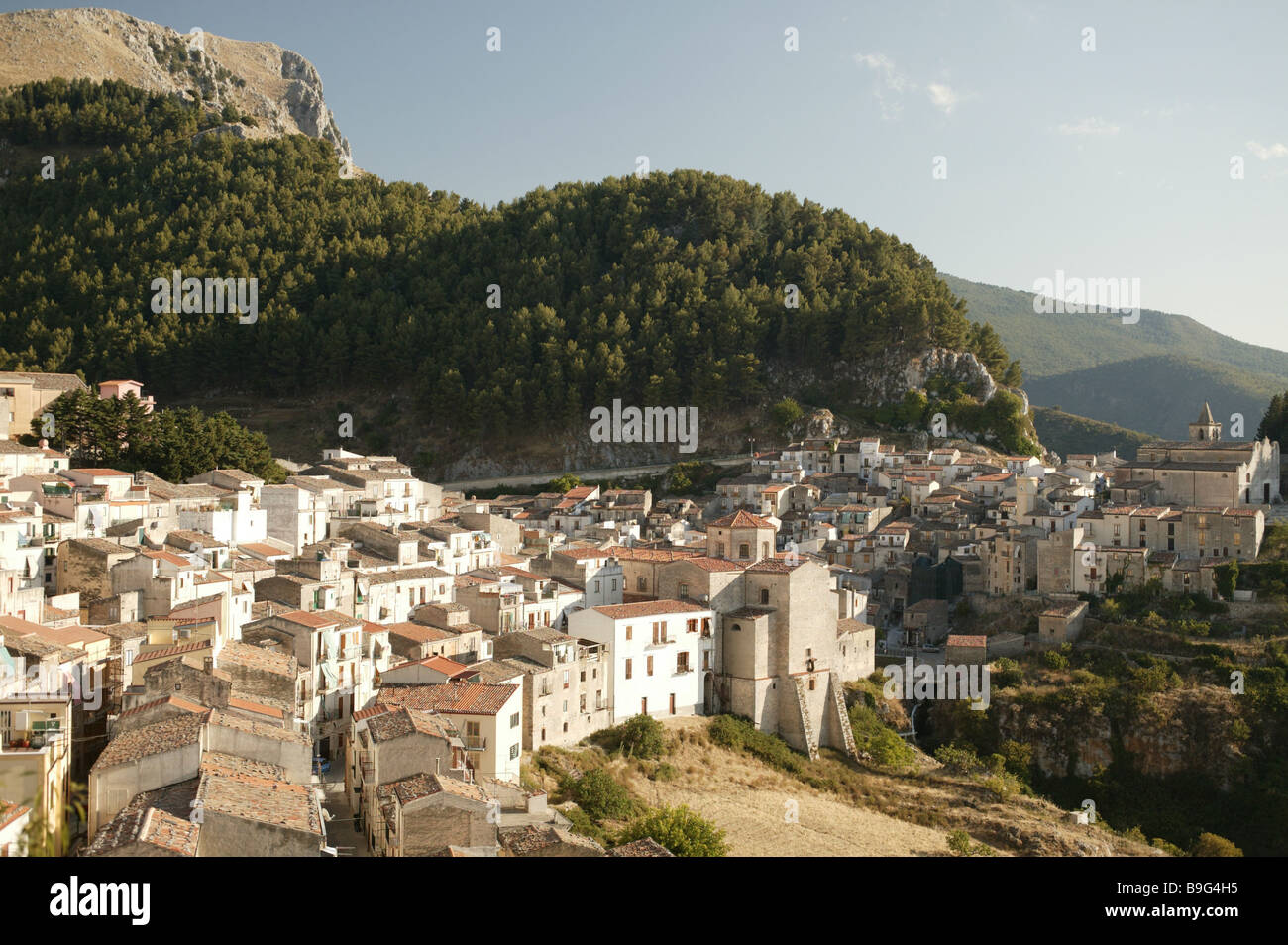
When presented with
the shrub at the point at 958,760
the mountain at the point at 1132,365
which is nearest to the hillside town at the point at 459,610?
the shrub at the point at 958,760

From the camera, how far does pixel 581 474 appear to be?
200 ft

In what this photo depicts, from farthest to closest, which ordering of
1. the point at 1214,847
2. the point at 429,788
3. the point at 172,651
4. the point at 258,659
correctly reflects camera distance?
1. the point at 1214,847
2. the point at 258,659
3. the point at 172,651
4. the point at 429,788

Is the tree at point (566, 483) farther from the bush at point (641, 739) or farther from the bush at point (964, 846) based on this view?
the bush at point (964, 846)

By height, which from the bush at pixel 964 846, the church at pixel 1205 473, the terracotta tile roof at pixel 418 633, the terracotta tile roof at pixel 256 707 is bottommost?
the bush at pixel 964 846

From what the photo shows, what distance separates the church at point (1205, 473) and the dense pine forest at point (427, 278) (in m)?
23.1

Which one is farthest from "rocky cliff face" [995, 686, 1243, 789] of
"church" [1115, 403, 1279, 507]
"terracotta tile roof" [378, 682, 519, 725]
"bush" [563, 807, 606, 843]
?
"terracotta tile roof" [378, 682, 519, 725]

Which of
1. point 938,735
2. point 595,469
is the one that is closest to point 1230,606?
point 938,735

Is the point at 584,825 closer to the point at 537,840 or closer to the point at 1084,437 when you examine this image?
the point at 537,840

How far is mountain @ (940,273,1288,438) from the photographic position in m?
97.4

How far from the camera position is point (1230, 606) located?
3647cm

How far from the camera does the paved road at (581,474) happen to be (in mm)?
59531

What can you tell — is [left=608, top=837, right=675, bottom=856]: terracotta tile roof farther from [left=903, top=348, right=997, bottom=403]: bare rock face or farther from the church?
[left=903, top=348, right=997, bottom=403]: bare rock face

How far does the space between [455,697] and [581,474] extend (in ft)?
132

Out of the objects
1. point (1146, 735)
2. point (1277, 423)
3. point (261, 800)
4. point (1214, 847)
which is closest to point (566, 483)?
point (1146, 735)
